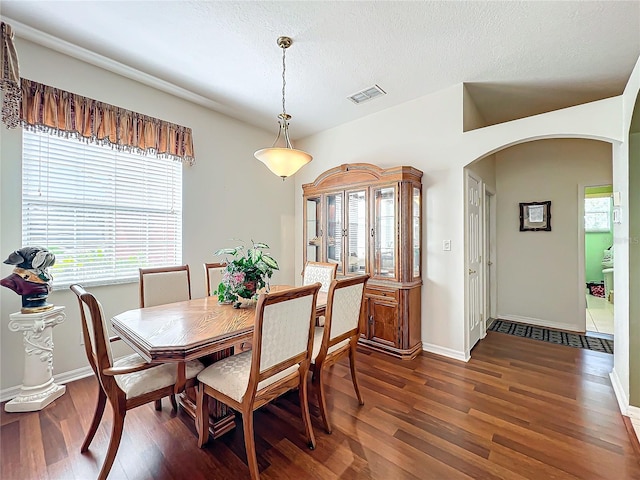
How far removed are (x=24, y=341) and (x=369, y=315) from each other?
3109 millimetres

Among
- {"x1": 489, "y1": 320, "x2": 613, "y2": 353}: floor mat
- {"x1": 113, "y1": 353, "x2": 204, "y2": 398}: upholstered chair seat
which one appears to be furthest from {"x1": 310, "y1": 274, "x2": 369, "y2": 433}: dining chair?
{"x1": 489, "y1": 320, "x2": 613, "y2": 353}: floor mat

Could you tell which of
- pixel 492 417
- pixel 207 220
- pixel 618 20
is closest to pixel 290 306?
pixel 492 417

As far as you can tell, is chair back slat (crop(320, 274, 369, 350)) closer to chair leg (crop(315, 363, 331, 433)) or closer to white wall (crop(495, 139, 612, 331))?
chair leg (crop(315, 363, 331, 433))

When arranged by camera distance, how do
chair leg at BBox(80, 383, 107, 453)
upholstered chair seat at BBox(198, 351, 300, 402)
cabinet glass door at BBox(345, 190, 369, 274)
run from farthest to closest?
cabinet glass door at BBox(345, 190, 369, 274)
chair leg at BBox(80, 383, 107, 453)
upholstered chair seat at BBox(198, 351, 300, 402)

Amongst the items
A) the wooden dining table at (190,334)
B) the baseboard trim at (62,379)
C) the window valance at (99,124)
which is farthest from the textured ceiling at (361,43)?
the baseboard trim at (62,379)

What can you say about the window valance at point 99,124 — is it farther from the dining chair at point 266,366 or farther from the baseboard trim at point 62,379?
the dining chair at point 266,366

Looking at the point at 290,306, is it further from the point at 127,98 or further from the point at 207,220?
the point at 127,98

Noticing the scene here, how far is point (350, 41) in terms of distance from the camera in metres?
2.35

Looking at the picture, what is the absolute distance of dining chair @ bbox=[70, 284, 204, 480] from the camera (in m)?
1.45

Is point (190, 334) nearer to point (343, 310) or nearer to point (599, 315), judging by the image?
point (343, 310)

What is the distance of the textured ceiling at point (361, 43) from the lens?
202 cm

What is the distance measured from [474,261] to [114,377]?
356cm

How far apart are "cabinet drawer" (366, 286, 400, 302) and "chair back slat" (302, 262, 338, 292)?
2.14ft

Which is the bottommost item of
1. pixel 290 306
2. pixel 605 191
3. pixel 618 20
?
pixel 290 306
